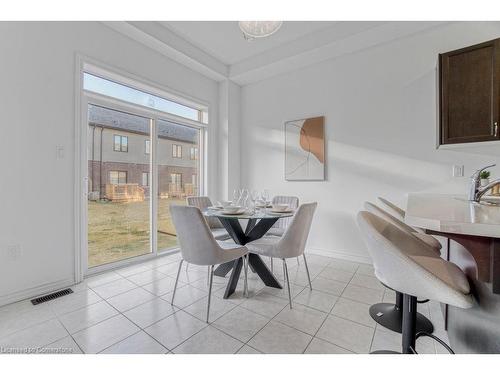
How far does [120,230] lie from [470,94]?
4015 mm

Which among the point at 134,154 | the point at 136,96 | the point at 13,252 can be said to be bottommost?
the point at 13,252

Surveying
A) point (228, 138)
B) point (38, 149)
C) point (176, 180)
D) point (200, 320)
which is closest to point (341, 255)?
point (200, 320)

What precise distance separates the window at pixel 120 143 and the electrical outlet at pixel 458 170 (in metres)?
3.85

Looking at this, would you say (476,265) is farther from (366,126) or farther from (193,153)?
(193,153)

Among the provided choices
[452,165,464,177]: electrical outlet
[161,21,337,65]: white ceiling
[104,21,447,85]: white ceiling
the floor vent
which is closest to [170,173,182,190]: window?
[104,21,447,85]: white ceiling

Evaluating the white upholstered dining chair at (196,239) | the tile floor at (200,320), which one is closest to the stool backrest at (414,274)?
the tile floor at (200,320)

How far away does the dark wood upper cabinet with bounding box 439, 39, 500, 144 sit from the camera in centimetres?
198

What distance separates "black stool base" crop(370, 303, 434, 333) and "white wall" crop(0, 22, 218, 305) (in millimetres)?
2856

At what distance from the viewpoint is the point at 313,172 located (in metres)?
3.40

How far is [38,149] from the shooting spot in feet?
6.92

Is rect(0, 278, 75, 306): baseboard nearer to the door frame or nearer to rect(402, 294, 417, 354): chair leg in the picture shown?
the door frame
